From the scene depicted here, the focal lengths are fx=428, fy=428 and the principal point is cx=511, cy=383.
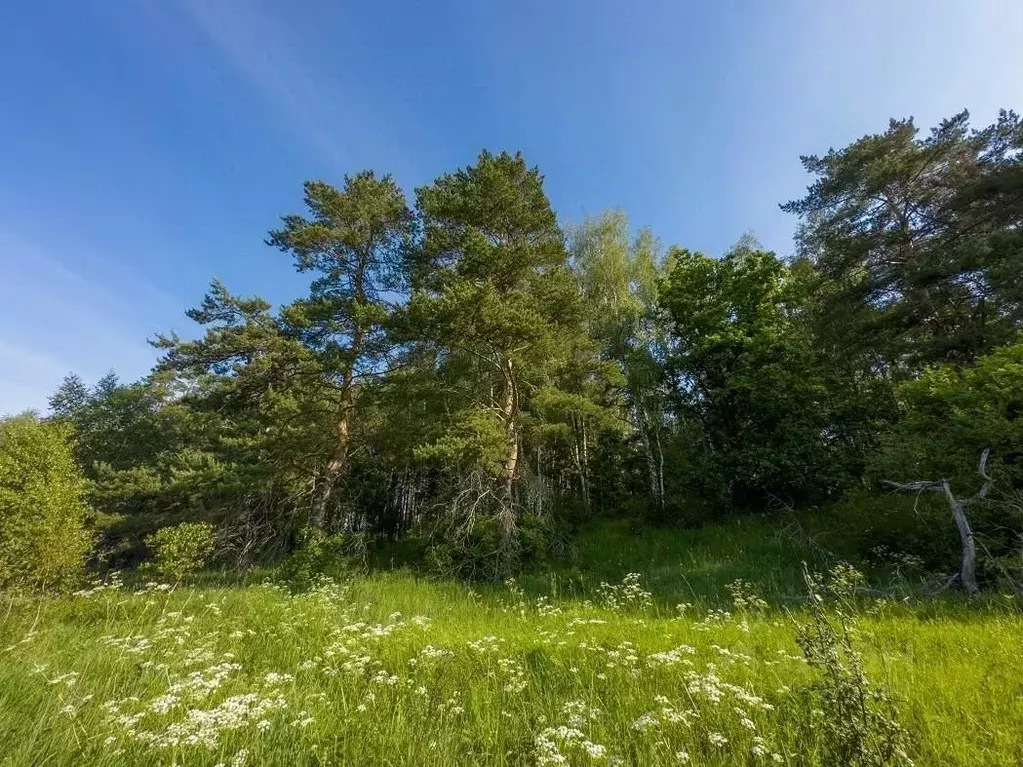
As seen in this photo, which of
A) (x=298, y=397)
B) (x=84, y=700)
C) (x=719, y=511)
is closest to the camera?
(x=84, y=700)

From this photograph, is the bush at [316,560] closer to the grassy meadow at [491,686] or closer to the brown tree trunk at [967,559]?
the grassy meadow at [491,686]

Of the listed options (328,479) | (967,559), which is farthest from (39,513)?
(967,559)

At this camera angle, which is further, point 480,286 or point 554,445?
point 554,445

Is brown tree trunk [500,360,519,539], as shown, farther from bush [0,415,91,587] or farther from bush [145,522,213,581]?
bush [0,415,91,587]

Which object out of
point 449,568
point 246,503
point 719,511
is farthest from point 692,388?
point 246,503

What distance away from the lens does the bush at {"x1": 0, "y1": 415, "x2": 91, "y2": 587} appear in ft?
36.1

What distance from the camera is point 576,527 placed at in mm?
14375

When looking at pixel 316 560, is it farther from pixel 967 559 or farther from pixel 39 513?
pixel 967 559

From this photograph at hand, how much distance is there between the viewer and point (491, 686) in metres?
3.70

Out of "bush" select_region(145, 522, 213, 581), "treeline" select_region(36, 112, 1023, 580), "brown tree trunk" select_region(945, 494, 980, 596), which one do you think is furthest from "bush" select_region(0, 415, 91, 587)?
"brown tree trunk" select_region(945, 494, 980, 596)

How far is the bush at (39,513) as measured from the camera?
1101 centimetres

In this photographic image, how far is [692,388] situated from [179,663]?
14.4 meters

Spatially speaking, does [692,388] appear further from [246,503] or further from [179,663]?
[246,503]

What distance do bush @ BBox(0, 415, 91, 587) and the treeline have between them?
268 cm
